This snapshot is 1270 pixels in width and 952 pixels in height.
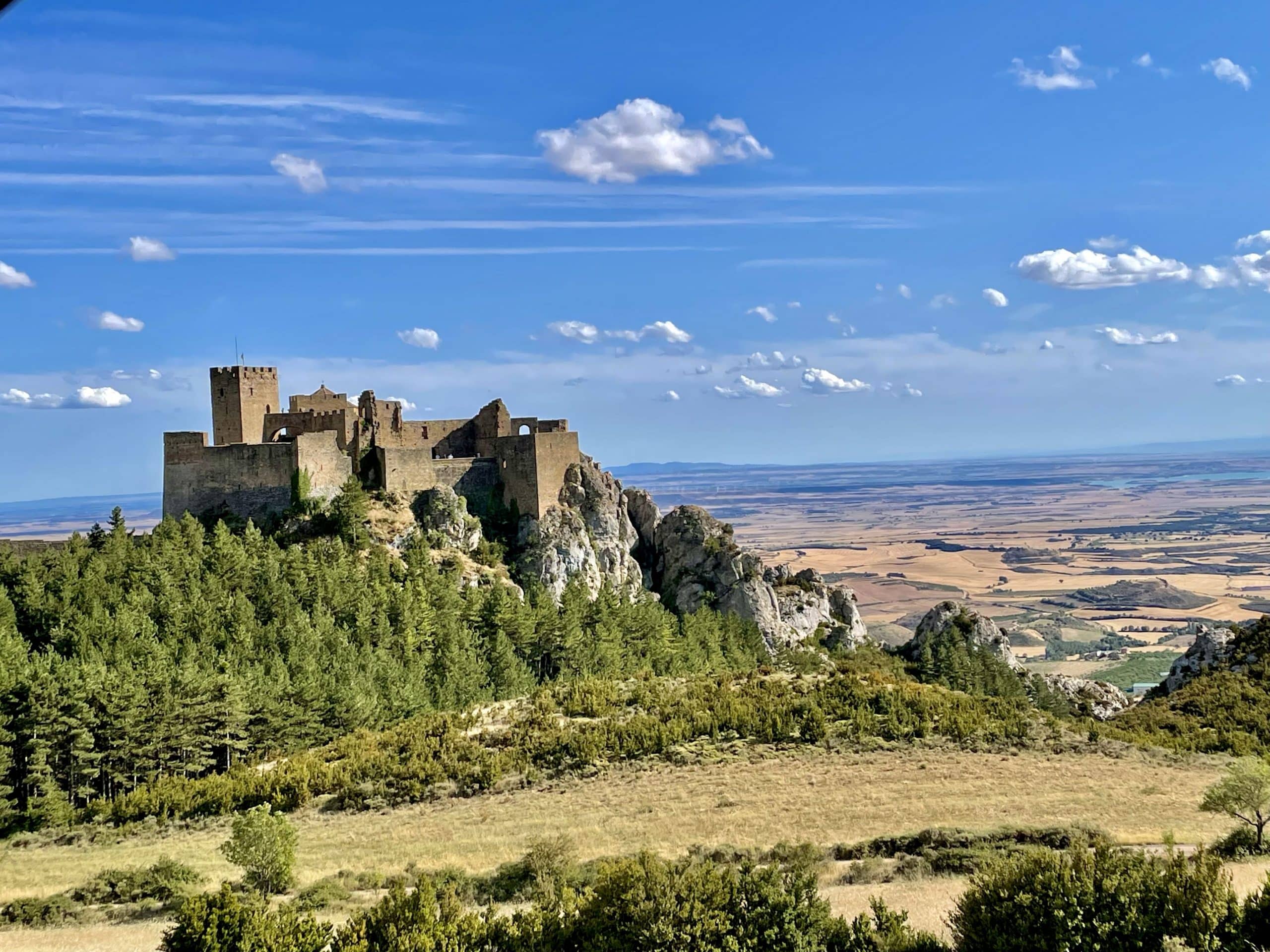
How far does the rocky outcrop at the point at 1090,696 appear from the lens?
201 ft

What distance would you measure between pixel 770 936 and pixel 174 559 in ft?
118

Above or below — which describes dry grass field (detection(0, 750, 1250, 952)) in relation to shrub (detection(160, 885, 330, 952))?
below

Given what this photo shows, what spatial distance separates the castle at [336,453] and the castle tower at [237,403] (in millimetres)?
49

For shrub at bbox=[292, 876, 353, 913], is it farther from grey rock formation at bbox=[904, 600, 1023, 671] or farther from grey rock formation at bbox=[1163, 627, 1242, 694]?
grey rock formation at bbox=[1163, 627, 1242, 694]

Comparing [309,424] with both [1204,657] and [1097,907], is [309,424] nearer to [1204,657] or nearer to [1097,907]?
[1097,907]

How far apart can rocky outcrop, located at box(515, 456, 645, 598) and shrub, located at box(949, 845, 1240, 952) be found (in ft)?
135

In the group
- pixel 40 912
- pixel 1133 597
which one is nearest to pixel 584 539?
pixel 40 912

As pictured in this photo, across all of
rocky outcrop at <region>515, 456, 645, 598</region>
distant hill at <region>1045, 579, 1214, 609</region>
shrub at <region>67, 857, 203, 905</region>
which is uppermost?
rocky outcrop at <region>515, 456, 645, 598</region>

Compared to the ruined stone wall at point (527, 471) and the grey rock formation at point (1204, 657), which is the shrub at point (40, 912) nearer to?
the ruined stone wall at point (527, 471)

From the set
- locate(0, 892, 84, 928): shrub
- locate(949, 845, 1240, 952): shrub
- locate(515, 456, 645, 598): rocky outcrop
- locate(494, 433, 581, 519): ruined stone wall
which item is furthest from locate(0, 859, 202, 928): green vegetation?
locate(494, 433, 581, 519): ruined stone wall

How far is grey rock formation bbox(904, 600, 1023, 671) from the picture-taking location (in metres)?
67.6

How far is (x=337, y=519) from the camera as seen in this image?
53.6 m

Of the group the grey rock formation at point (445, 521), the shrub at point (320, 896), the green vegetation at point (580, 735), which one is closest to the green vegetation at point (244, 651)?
the green vegetation at point (580, 735)

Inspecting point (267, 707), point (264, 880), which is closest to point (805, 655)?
point (267, 707)
